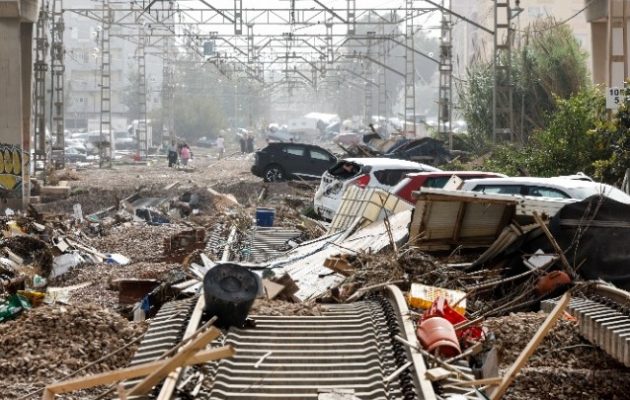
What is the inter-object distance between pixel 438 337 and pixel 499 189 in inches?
389

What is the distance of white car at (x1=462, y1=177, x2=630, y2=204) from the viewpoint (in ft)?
61.1

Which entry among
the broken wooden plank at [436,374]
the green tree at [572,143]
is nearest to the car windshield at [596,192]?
the green tree at [572,143]

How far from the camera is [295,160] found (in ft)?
141

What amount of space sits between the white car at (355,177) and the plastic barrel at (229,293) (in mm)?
14806

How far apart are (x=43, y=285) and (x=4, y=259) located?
105 centimetres

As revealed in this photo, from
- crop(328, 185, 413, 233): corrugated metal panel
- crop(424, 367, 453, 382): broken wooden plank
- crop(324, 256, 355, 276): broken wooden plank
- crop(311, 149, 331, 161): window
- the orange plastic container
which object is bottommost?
crop(424, 367, 453, 382): broken wooden plank

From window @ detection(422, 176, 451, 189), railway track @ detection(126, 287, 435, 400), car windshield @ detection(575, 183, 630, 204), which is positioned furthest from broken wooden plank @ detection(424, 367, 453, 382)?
window @ detection(422, 176, 451, 189)

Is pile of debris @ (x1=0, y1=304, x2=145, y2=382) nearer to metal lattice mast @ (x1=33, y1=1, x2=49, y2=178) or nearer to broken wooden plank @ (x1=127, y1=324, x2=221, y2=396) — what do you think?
broken wooden plank @ (x1=127, y1=324, x2=221, y2=396)

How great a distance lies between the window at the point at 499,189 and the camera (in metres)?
19.6

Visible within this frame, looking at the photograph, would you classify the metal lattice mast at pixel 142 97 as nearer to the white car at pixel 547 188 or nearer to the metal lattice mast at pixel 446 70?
the metal lattice mast at pixel 446 70

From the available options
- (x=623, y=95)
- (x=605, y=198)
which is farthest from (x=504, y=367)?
(x=623, y=95)

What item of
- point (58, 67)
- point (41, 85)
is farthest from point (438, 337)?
point (58, 67)

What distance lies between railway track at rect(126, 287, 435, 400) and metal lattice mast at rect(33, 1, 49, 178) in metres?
34.8

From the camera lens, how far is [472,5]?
105125mm
